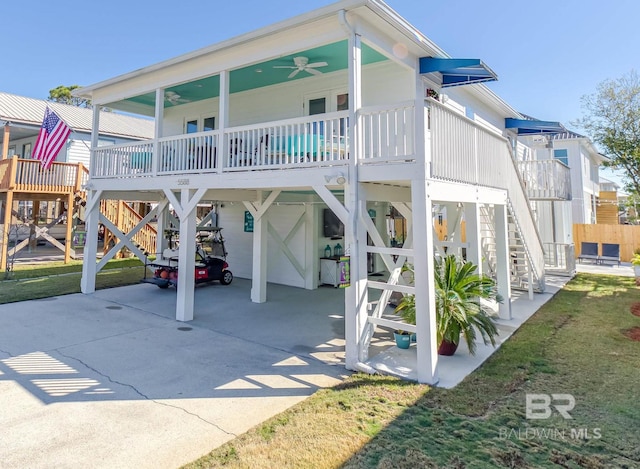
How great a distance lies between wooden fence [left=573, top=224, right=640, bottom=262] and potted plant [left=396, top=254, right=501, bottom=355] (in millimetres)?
15556

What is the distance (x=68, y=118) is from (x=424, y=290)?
73.0 ft

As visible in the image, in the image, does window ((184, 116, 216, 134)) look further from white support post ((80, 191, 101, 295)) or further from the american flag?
white support post ((80, 191, 101, 295))

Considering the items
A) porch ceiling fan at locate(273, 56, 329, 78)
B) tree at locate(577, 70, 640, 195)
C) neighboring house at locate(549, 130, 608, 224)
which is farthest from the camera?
neighboring house at locate(549, 130, 608, 224)

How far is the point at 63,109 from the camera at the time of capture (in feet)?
68.2

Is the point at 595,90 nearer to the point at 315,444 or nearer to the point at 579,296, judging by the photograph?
the point at 579,296

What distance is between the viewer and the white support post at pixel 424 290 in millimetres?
4637

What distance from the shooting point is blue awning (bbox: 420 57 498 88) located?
6.53 metres

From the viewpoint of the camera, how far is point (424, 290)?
4.68 metres

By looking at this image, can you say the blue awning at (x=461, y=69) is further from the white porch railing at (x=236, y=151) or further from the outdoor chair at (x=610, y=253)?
the outdoor chair at (x=610, y=253)

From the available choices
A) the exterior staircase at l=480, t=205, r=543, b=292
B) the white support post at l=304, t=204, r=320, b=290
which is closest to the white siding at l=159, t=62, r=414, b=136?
the white support post at l=304, t=204, r=320, b=290

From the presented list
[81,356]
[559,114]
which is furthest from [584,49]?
[81,356]

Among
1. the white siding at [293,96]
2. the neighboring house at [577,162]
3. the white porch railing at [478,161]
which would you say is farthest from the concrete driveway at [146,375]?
the neighboring house at [577,162]

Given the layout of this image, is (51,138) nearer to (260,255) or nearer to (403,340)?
(260,255)

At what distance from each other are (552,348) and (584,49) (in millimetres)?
11818
